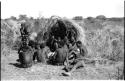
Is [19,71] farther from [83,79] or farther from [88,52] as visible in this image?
[88,52]

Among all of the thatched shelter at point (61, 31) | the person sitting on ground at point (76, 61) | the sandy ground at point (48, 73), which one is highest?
the thatched shelter at point (61, 31)

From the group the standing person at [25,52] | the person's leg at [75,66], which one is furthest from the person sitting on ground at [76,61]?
the standing person at [25,52]

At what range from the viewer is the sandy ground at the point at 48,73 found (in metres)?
5.51

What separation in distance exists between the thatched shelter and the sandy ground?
1.31 m

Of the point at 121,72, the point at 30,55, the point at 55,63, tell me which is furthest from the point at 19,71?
the point at 121,72

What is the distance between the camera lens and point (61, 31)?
25.3 feet

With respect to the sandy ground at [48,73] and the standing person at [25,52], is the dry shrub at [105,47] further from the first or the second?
the standing person at [25,52]

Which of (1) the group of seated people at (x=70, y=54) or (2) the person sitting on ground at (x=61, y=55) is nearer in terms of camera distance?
(1) the group of seated people at (x=70, y=54)

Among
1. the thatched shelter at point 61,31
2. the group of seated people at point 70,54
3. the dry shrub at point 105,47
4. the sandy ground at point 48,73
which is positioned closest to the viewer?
the sandy ground at point 48,73

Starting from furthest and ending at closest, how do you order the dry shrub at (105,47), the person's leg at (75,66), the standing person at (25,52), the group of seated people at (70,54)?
the dry shrub at (105,47) → the group of seated people at (70,54) → the standing person at (25,52) → the person's leg at (75,66)

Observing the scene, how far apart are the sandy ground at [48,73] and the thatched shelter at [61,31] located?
1.31 meters

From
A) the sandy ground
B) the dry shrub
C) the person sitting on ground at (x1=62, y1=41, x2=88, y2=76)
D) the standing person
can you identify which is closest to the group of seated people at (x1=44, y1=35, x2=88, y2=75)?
the person sitting on ground at (x1=62, y1=41, x2=88, y2=76)

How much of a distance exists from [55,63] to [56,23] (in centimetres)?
160

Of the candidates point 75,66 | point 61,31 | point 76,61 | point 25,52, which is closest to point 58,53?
point 76,61
